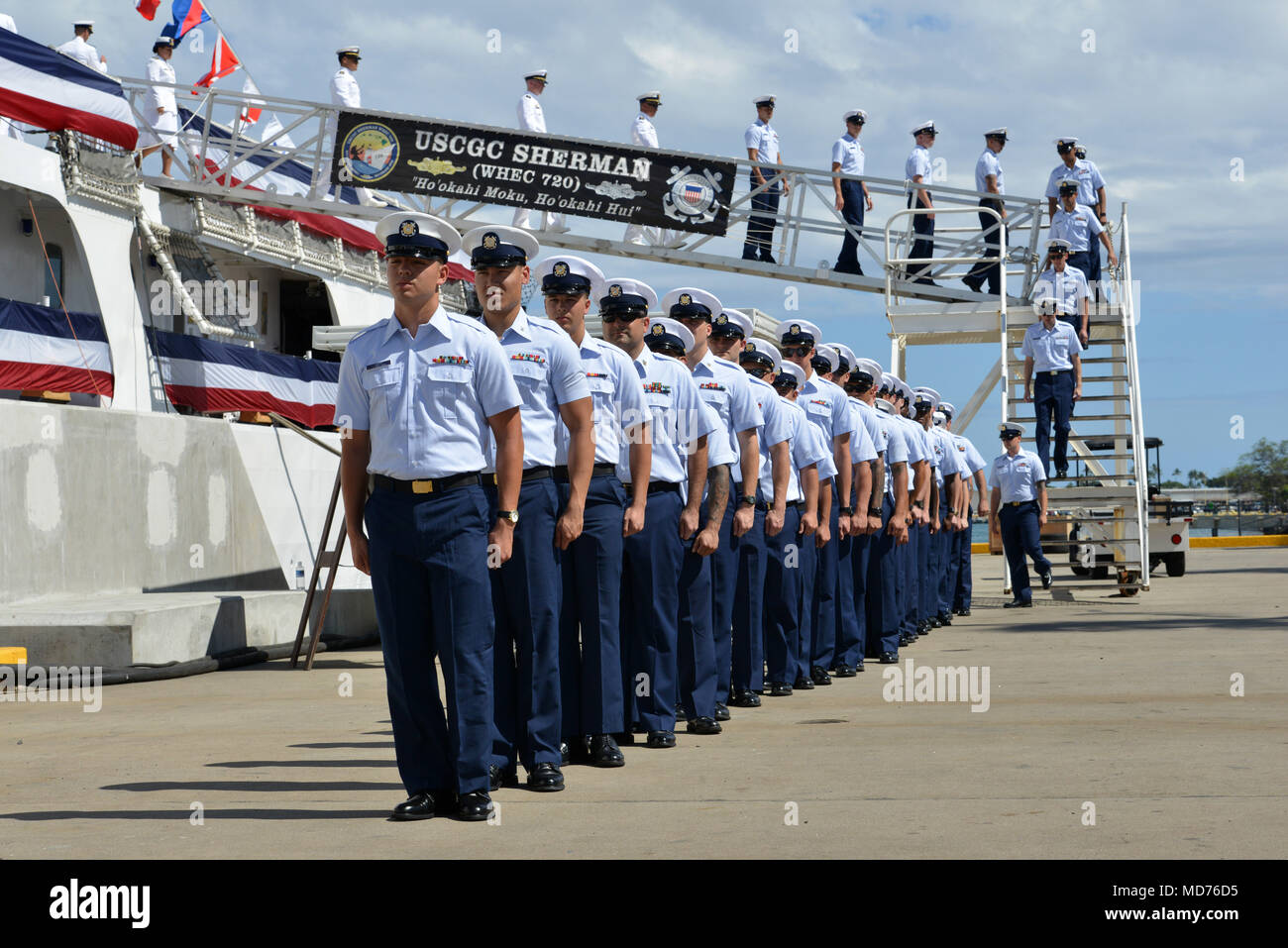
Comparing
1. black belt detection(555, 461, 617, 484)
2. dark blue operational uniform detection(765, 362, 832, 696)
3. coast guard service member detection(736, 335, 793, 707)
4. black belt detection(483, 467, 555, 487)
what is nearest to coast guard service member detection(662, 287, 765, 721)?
coast guard service member detection(736, 335, 793, 707)

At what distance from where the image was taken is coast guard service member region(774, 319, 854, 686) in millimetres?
10125

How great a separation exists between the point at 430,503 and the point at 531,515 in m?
0.84

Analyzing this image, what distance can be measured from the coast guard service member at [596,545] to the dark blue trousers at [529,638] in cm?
43

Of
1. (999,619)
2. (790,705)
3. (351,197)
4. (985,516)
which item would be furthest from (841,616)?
(351,197)

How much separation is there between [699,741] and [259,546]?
8.91m

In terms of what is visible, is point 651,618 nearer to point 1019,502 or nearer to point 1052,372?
point 1019,502

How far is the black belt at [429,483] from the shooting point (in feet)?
17.1

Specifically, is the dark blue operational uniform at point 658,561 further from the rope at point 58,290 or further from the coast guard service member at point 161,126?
the coast guard service member at point 161,126

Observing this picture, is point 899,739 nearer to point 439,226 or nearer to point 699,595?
point 699,595

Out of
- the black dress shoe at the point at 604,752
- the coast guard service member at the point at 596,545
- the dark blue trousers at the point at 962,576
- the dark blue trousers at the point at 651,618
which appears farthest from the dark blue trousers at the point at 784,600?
the dark blue trousers at the point at 962,576

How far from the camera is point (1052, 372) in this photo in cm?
1655

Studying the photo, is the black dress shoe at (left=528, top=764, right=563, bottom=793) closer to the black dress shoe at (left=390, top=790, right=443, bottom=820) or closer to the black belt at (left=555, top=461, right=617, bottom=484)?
the black dress shoe at (left=390, top=790, right=443, bottom=820)

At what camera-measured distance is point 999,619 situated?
15.2 meters

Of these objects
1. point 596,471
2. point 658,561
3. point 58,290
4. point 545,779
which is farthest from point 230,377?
point 545,779
